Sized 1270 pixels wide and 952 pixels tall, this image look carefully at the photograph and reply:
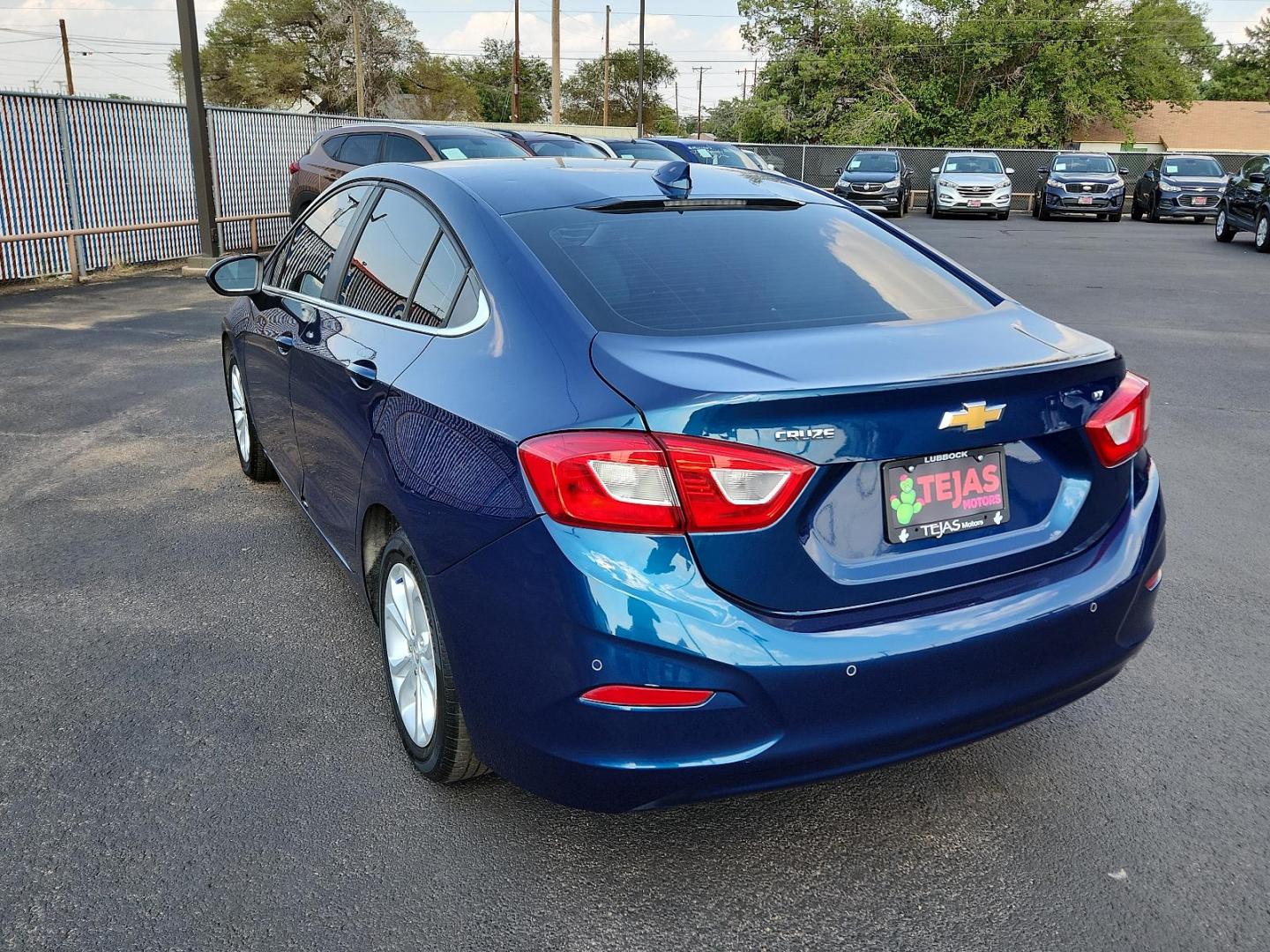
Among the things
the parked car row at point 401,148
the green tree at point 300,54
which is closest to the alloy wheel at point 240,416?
the parked car row at point 401,148

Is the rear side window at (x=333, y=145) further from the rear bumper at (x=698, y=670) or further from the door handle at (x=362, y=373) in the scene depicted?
the rear bumper at (x=698, y=670)

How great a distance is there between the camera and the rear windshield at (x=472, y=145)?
13609 millimetres

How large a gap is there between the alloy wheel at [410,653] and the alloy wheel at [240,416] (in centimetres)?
270

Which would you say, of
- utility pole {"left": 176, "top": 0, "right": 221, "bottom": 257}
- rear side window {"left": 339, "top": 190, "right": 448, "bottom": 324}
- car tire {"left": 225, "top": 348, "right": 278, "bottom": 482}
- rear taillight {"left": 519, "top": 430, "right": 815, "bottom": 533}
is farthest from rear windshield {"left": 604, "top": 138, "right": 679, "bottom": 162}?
rear taillight {"left": 519, "top": 430, "right": 815, "bottom": 533}

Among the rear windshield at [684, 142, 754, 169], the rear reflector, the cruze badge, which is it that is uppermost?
the rear windshield at [684, 142, 754, 169]

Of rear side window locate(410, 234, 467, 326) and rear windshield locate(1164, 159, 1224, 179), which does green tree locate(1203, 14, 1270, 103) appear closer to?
rear windshield locate(1164, 159, 1224, 179)

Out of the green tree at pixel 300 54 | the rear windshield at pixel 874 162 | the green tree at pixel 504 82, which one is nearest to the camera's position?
the rear windshield at pixel 874 162

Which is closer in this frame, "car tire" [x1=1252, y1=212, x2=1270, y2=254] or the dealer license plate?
the dealer license plate

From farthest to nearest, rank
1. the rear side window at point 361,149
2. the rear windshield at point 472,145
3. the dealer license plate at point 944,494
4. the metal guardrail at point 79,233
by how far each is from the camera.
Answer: the rear side window at point 361,149 → the rear windshield at point 472,145 → the metal guardrail at point 79,233 → the dealer license plate at point 944,494

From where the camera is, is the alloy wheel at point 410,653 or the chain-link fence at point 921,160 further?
the chain-link fence at point 921,160

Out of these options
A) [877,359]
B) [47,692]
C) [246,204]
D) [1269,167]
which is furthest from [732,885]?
[1269,167]

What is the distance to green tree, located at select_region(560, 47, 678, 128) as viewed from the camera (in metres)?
98.8

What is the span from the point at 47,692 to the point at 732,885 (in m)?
2.33

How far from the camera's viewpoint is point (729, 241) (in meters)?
3.22
